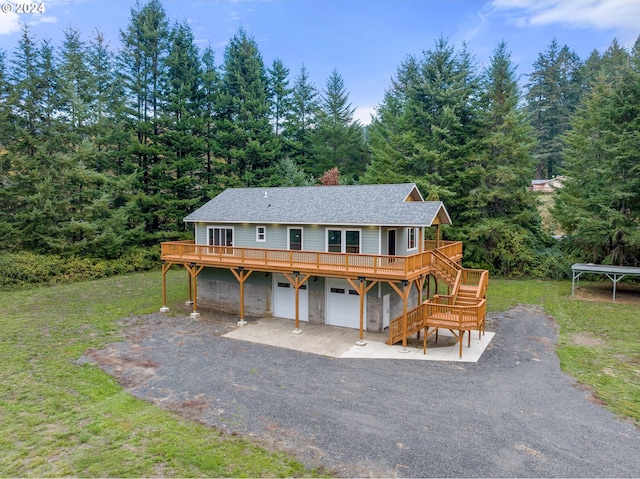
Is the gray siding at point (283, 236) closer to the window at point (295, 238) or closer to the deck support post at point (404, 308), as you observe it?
the window at point (295, 238)

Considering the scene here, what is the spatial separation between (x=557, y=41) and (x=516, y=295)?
4949 cm

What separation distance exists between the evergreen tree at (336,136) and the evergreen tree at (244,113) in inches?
271

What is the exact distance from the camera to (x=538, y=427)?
8484 millimetres

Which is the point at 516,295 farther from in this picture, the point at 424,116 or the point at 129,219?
the point at 129,219

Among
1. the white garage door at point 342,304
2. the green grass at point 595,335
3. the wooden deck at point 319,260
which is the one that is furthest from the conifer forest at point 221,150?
the white garage door at point 342,304

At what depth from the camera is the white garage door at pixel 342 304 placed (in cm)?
1630

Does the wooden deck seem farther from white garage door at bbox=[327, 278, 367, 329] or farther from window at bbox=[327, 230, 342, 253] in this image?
white garage door at bbox=[327, 278, 367, 329]

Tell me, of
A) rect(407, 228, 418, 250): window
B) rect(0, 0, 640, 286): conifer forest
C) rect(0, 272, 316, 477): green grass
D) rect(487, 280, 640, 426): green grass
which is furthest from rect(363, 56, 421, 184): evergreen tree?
rect(0, 272, 316, 477): green grass

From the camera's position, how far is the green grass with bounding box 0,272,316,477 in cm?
705

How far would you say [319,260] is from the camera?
50.3 ft

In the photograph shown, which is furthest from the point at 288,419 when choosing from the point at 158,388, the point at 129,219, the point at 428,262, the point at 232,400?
the point at 129,219

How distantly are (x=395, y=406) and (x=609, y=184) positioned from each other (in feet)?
73.8

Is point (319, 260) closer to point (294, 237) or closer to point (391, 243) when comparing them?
point (294, 237)

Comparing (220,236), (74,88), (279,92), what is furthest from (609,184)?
(74,88)
